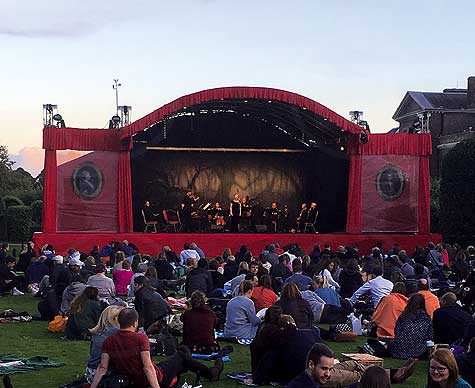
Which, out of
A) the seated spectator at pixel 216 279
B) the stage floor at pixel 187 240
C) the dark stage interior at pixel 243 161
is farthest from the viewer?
the dark stage interior at pixel 243 161

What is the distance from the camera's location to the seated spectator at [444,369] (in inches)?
183

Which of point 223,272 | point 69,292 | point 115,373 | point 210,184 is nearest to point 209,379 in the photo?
point 115,373

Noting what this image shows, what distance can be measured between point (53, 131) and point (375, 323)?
15710 mm

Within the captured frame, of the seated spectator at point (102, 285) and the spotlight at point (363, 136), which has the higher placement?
the spotlight at point (363, 136)

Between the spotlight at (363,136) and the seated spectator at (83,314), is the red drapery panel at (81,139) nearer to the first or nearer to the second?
the spotlight at (363,136)

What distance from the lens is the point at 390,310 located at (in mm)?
10148

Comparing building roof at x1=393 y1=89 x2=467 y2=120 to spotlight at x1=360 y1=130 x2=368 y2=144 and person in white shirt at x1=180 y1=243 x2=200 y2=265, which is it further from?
person in white shirt at x1=180 y1=243 x2=200 y2=265

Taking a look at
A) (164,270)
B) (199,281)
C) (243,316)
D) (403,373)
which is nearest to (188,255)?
(164,270)

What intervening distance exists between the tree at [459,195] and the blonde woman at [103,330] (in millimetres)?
20163

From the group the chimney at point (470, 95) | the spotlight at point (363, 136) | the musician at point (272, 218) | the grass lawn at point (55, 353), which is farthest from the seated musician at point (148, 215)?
the chimney at point (470, 95)

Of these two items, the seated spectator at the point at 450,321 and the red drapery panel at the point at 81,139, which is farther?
the red drapery panel at the point at 81,139

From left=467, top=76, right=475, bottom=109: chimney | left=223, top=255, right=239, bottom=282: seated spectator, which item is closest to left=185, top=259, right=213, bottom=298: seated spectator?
left=223, top=255, right=239, bottom=282: seated spectator

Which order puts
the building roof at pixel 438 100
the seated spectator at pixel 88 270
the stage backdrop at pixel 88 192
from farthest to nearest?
the building roof at pixel 438 100 → the stage backdrop at pixel 88 192 → the seated spectator at pixel 88 270

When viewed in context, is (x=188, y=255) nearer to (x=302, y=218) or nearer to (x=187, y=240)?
(x=187, y=240)
